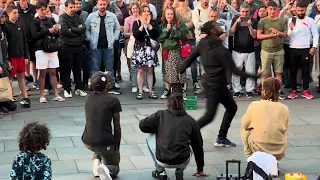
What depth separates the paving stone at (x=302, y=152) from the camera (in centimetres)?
811

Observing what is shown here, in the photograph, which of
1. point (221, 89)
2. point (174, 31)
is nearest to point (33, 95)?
point (174, 31)

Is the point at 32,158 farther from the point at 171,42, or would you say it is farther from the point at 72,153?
the point at 171,42

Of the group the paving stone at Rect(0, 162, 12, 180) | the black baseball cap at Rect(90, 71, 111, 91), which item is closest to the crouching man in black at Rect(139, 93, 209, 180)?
the black baseball cap at Rect(90, 71, 111, 91)

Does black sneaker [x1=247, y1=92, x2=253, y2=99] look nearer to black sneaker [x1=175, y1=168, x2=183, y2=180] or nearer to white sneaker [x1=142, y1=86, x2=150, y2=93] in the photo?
white sneaker [x1=142, y1=86, x2=150, y2=93]

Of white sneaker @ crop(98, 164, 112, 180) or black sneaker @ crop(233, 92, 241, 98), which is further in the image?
black sneaker @ crop(233, 92, 241, 98)

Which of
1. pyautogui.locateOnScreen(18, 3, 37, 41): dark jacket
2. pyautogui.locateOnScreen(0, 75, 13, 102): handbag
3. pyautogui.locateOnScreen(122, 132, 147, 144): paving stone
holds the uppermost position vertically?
pyautogui.locateOnScreen(18, 3, 37, 41): dark jacket

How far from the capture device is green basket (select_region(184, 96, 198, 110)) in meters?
10.8

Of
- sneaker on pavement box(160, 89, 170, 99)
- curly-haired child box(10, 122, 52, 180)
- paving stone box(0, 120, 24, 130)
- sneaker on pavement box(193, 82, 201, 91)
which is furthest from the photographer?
sneaker on pavement box(193, 82, 201, 91)

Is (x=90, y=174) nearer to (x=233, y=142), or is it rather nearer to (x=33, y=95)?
(x=233, y=142)

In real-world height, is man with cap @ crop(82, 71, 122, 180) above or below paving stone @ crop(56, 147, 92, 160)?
above

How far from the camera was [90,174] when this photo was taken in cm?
740

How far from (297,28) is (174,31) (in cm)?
236

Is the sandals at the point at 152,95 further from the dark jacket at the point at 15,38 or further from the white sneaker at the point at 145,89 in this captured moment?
the dark jacket at the point at 15,38

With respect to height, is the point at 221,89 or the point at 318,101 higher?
the point at 221,89
